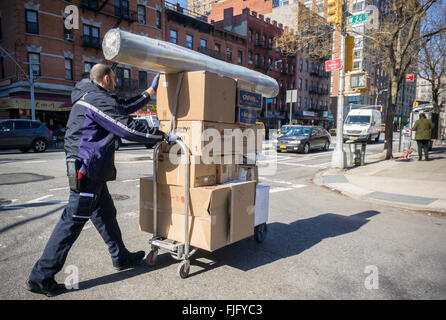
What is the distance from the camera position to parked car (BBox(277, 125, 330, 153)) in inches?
734

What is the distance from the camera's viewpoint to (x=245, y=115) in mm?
3967

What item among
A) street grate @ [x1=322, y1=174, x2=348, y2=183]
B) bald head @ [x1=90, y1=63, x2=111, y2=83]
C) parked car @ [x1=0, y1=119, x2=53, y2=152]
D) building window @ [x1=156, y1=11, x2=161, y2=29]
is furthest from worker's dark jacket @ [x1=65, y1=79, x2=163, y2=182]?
building window @ [x1=156, y1=11, x2=161, y2=29]

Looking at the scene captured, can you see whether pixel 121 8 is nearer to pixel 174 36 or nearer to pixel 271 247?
pixel 174 36

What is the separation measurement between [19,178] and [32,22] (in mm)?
21705

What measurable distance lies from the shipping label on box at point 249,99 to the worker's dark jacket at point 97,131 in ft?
3.97

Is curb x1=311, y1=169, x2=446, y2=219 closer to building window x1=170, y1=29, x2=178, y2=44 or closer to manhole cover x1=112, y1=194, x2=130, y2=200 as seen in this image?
manhole cover x1=112, y1=194, x2=130, y2=200

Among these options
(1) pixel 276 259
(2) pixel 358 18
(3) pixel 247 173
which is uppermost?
(2) pixel 358 18

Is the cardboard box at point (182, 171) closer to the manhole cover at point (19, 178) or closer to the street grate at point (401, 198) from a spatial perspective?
the street grate at point (401, 198)

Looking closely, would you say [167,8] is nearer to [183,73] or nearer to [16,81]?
[16,81]

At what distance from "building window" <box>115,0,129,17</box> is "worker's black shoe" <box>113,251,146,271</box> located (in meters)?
30.8

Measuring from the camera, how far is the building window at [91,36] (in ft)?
90.9

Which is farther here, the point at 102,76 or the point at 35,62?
the point at 35,62

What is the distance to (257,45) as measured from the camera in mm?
45062

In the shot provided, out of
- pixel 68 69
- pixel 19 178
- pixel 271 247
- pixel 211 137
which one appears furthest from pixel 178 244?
pixel 68 69
